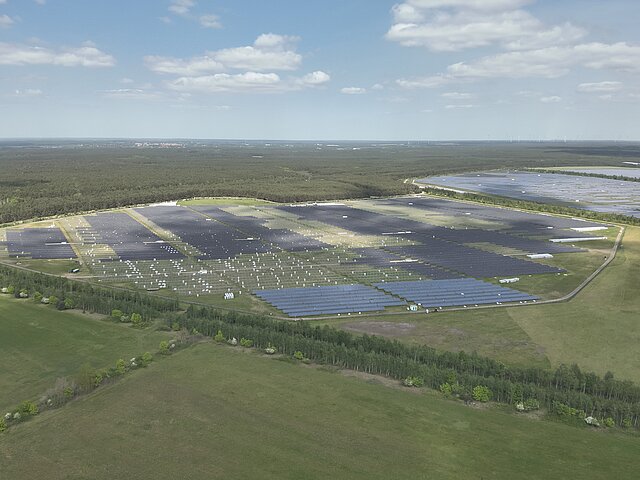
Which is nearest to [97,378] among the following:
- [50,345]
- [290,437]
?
[50,345]

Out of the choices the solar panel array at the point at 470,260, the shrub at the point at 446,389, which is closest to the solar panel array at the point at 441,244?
the solar panel array at the point at 470,260

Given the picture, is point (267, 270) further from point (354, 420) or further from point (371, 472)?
point (371, 472)

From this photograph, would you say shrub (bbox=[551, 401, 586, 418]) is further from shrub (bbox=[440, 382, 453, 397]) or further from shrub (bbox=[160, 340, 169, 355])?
shrub (bbox=[160, 340, 169, 355])

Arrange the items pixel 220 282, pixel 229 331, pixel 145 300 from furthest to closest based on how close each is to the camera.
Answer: pixel 220 282, pixel 145 300, pixel 229 331

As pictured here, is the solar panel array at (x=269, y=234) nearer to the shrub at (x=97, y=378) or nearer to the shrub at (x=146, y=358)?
the shrub at (x=146, y=358)

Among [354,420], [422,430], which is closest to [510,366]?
[422,430]

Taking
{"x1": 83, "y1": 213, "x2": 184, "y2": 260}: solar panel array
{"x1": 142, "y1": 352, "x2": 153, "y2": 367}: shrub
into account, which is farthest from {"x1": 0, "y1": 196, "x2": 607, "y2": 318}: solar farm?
{"x1": 142, "y1": 352, "x2": 153, "y2": 367}: shrub
